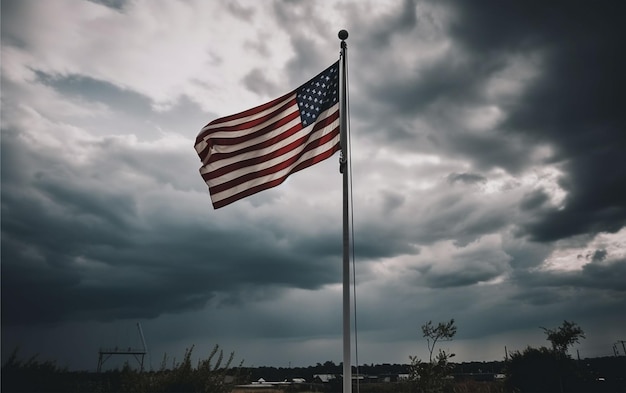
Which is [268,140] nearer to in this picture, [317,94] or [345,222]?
[317,94]

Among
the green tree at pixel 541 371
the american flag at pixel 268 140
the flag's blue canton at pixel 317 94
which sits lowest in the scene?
the green tree at pixel 541 371

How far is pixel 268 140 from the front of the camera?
37.3 feet

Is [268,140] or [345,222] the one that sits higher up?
[268,140]

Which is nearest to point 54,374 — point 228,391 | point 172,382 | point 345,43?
point 172,382

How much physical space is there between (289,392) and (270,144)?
54.5m

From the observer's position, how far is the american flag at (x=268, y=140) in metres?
11.2

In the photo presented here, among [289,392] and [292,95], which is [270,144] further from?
[289,392]

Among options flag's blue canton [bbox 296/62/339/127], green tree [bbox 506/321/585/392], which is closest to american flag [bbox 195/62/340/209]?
flag's blue canton [bbox 296/62/339/127]

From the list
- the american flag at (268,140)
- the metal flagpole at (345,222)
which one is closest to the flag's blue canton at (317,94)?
the american flag at (268,140)

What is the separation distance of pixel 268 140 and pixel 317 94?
1.64 meters

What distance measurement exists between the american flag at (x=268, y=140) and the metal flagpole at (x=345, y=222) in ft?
0.96

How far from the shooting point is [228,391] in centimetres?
1608

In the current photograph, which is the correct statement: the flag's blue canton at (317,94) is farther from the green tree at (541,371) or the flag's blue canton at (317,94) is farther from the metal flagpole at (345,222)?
the green tree at (541,371)

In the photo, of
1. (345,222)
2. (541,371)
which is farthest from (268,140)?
(541,371)
